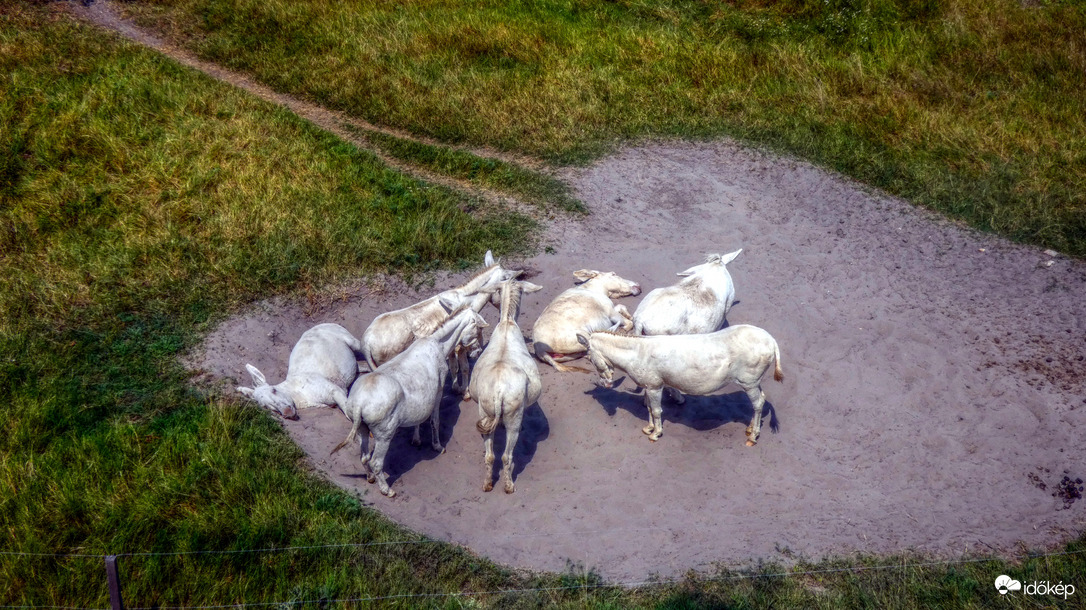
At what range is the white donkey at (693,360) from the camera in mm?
8633

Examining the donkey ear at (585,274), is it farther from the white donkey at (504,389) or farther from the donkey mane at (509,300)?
the white donkey at (504,389)

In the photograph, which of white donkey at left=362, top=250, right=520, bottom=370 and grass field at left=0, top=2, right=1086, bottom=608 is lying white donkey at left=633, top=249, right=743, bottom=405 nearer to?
white donkey at left=362, top=250, right=520, bottom=370

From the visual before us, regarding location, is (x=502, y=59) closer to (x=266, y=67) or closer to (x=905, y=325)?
(x=266, y=67)

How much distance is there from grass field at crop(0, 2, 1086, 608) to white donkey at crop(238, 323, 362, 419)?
0.29 meters

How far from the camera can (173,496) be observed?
316 inches

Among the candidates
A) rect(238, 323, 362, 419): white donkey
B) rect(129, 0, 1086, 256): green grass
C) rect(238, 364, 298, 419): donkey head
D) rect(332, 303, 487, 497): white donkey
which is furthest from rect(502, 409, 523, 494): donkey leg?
rect(129, 0, 1086, 256): green grass

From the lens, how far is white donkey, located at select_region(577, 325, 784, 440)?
8633mm

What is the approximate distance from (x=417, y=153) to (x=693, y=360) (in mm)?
7558

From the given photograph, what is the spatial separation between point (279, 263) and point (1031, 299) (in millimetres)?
10085

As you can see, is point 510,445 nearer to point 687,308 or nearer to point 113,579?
point 687,308

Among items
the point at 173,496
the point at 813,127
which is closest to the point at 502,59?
the point at 813,127

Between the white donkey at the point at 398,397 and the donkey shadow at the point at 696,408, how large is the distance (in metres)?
1.96

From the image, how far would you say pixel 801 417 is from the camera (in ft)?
31.1

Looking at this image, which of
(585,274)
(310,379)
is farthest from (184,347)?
(585,274)
